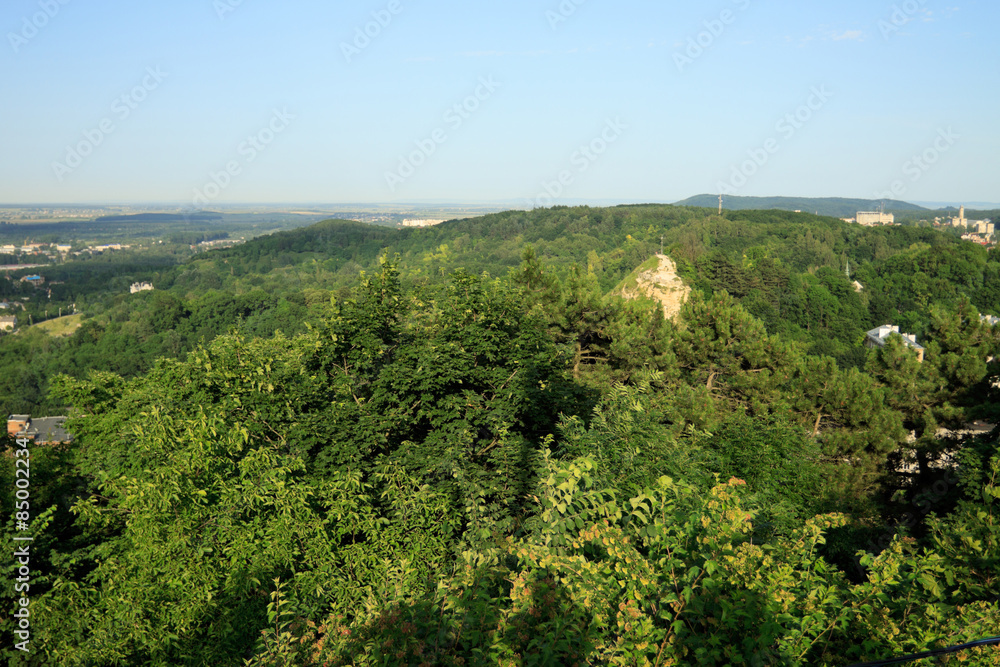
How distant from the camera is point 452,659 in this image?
138 inches

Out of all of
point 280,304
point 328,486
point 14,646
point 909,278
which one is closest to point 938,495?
point 328,486

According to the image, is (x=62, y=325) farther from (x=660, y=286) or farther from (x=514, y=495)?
(x=514, y=495)

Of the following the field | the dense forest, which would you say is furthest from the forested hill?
the dense forest

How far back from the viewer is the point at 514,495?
8.70 meters

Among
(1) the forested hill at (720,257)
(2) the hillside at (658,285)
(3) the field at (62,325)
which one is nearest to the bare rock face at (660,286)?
(2) the hillside at (658,285)

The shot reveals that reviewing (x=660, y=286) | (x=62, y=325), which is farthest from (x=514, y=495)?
(x=62, y=325)

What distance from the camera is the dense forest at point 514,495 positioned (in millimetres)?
3738

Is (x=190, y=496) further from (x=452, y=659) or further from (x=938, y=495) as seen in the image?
(x=938, y=495)

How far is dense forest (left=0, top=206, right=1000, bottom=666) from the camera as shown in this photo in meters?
3.74

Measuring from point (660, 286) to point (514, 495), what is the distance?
35686 millimetres

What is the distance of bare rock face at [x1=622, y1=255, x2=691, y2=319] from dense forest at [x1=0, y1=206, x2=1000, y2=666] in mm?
19734

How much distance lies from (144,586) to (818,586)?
7.01 m

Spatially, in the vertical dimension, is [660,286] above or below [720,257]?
below

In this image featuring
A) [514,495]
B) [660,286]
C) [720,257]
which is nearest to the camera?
[514,495]
